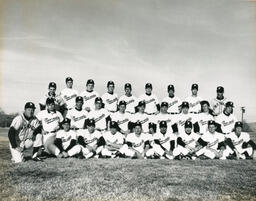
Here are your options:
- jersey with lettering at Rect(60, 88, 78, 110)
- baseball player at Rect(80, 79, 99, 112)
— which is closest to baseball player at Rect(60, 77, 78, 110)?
jersey with lettering at Rect(60, 88, 78, 110)

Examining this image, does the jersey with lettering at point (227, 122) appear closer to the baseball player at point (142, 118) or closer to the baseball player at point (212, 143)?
the baseball player at point (212, 143)

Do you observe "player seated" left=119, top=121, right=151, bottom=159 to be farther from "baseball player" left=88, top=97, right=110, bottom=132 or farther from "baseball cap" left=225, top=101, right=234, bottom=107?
"baseball cap" left=225, top=101, right=234, bottom=107

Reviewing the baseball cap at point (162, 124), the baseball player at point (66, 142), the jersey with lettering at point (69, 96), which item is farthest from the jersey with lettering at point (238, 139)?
the jersey with lettering at point (69, 96)

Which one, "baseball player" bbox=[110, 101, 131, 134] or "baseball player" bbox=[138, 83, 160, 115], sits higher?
"baseball player" bbox=[138, 83, 160, 115]

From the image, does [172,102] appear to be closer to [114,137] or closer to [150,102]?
[150,102]

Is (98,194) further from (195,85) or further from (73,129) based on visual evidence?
(195,85)

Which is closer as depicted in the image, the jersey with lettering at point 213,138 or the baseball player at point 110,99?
the jersey with lettering at point 213,138
